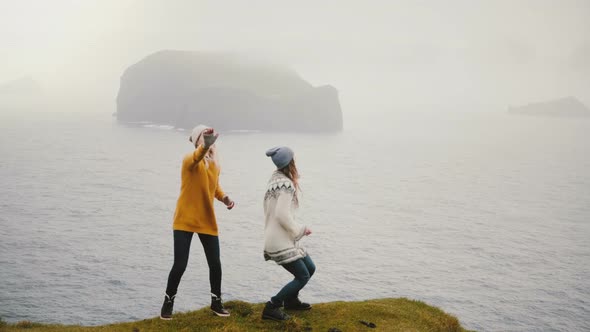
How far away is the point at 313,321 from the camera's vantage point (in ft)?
33.8

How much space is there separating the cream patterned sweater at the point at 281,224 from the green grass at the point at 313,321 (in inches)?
62.5

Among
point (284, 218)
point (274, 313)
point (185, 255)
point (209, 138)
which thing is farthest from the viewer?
point (274, 313)

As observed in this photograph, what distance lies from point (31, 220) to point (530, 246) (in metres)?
82.9

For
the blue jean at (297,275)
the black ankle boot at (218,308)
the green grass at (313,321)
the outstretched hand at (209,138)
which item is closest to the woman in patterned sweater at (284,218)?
the blue jean at (297,275)

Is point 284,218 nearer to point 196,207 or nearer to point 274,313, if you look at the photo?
point 196,207

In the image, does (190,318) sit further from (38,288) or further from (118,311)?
(38,288)

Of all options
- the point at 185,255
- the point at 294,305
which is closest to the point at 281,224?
the point at 185,255

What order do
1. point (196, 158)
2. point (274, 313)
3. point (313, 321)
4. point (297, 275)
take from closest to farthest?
point (196, 158) < point (297, 275) < point (274, 313) < point (313, 321)

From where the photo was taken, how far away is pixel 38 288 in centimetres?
5703

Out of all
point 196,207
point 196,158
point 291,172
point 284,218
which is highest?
point 196,158

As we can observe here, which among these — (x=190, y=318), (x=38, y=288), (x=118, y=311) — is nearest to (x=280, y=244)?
(x=190, y=318)

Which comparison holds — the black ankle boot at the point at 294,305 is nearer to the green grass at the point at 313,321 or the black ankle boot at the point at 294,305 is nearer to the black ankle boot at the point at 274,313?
the green grass at the point at 313,321

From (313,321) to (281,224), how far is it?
2578 mm

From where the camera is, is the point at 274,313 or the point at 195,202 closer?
the point at 195,202
